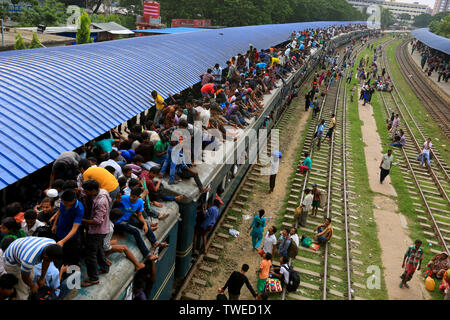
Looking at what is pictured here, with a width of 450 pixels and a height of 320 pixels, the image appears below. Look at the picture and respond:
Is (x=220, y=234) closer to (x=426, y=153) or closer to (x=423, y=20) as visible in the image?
(x=426, y=153)

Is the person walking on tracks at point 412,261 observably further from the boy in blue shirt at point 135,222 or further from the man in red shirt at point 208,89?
the man in red shirt at point 208,89

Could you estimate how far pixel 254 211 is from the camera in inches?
473

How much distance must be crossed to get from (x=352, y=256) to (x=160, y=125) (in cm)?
666

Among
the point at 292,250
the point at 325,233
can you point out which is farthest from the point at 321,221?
the point at 292,250

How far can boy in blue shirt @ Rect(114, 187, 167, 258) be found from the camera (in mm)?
5449

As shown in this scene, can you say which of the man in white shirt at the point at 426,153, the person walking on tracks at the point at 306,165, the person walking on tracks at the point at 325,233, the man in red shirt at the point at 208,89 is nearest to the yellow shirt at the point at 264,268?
the person walking on tracks at the point at 325,233

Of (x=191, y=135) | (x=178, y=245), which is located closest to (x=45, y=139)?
(x=191, y=135)

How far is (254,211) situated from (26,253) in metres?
8.77

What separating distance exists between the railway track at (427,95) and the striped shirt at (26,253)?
2373 centimetres

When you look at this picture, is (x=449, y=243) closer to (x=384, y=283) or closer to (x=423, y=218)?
(x=423, y=218)

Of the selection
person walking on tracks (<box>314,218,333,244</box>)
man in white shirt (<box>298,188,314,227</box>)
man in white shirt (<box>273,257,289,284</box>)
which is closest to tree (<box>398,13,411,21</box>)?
man in white shirt (<box>298,188,314,227</box>)

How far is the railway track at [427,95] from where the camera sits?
2523cm

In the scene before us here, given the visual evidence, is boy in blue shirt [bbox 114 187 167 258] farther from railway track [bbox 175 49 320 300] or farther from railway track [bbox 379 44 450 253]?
railway track [bbox 379 44 450 253]
